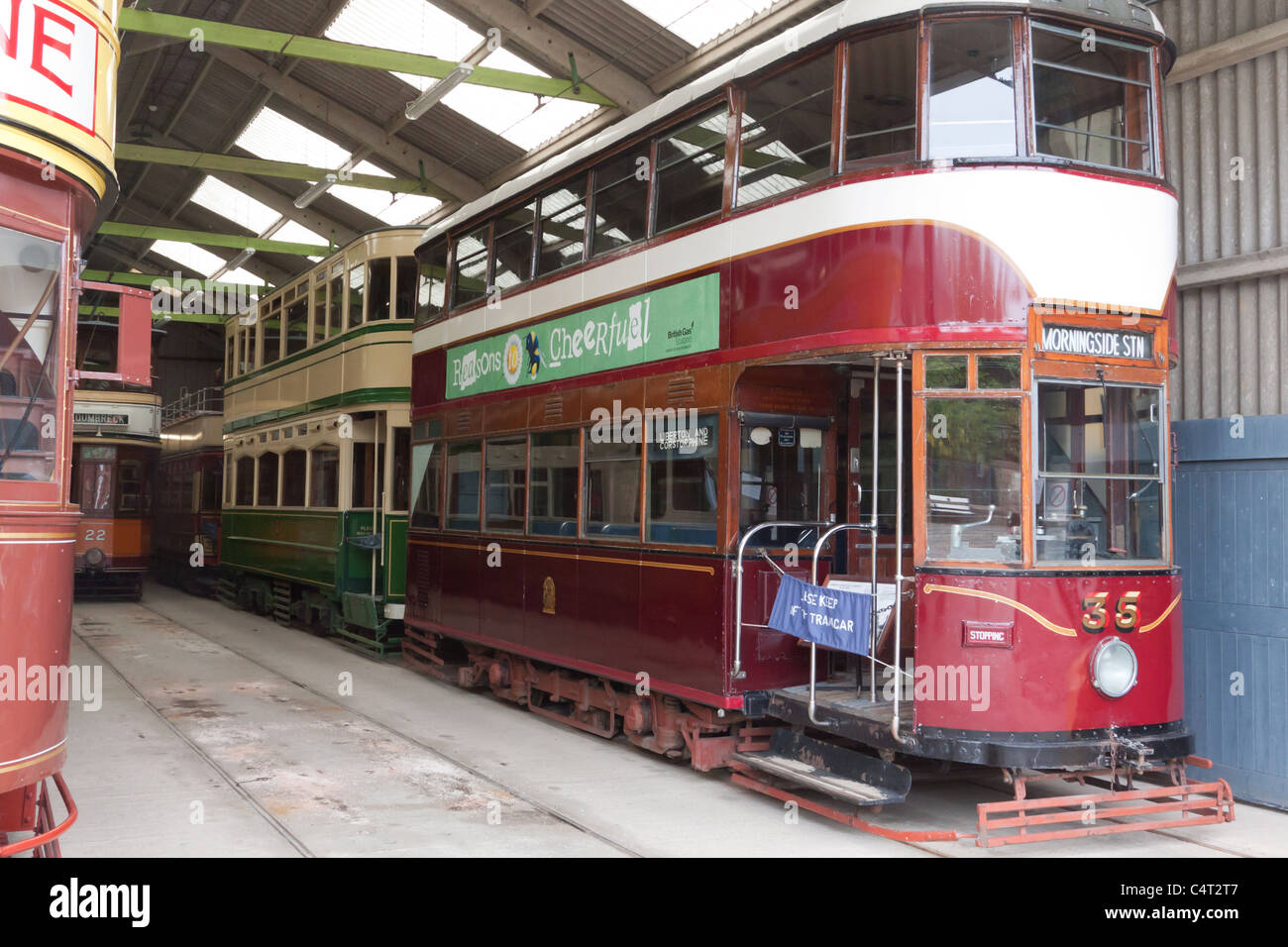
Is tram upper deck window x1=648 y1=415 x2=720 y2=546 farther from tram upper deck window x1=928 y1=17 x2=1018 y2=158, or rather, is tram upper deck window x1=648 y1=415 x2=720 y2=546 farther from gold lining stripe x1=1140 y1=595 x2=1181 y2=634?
gold lining stripe x1=1140 y1=595 x2=1181 y2=634

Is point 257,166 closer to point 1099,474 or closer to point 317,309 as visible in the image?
point 317,309

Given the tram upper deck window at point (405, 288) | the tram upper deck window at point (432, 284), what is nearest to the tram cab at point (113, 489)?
the tram upper deck window at point (405, 288)

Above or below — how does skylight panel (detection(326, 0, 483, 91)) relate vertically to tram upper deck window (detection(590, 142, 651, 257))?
above

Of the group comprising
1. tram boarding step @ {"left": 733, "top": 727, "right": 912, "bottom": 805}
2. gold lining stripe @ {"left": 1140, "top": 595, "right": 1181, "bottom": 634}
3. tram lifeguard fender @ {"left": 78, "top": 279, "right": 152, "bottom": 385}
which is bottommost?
tram boarding step @ {"left": 733, "top": 727, "right": 912, "bottom": 805}

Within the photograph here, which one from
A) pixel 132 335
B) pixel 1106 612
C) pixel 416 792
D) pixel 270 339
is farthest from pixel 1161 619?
pixel 270 339

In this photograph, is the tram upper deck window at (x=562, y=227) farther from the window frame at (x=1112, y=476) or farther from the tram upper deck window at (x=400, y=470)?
the tram upper deck window at (x=400, y=470)

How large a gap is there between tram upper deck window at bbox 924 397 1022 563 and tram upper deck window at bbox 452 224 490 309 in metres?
5.81

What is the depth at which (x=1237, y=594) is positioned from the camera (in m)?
7.51

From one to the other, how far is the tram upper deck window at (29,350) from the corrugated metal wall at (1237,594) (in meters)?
6.78

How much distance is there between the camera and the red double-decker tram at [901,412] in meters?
6.18

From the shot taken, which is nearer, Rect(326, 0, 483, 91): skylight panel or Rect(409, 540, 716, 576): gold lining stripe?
Rect(409, 540, 716, 576): gold lining stripe

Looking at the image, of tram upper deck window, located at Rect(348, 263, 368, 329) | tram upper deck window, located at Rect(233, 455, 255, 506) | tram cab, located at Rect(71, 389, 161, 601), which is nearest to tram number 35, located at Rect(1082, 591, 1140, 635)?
tram upper deck window, located at Rect(348, 263, 368, 329)

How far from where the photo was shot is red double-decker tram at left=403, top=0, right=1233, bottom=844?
6.18 metres

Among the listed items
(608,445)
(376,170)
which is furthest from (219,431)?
(608,445)
